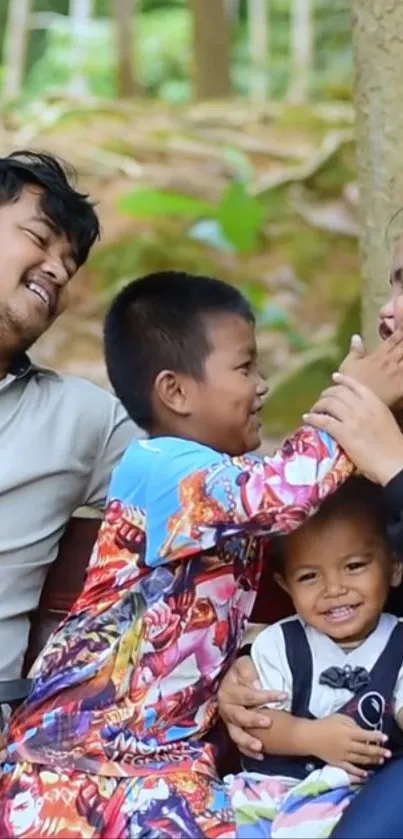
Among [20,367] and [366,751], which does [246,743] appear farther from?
[20,367]

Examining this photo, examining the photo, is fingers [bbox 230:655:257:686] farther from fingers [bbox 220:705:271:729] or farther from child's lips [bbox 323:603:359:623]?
child's lips [bbox 323:603:359:623]

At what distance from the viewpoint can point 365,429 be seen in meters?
2.13

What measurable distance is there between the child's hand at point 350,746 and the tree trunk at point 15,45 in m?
12.5

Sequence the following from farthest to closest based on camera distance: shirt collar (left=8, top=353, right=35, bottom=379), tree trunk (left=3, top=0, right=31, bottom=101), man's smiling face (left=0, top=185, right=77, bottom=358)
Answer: tree trunk (left=3, top=0, right=31, bottom=101) < shirt collar (left=8, top=353, right=35, bottom=379) < man's smiling face (left=0, top=185, right=77, bottom=358)

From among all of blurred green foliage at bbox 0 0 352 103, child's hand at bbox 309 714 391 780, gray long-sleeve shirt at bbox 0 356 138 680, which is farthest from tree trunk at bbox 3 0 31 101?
child's hand at bbox 309 714 391 780

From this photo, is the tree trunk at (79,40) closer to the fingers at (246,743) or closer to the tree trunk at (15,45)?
Result: the tree trunk at (15,45)

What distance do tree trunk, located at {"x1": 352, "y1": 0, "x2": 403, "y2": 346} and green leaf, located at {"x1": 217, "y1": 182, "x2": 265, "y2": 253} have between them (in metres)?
5.66

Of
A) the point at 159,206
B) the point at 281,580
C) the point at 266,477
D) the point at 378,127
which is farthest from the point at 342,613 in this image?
the point at 159,206

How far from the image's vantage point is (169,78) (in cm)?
1602

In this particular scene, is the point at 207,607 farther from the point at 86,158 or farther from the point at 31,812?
the point at 86,158

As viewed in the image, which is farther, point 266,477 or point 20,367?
point 20,367

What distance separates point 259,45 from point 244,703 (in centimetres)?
1519

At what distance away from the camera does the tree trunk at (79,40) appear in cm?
1400

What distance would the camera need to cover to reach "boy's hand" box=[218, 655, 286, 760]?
2211 mm
